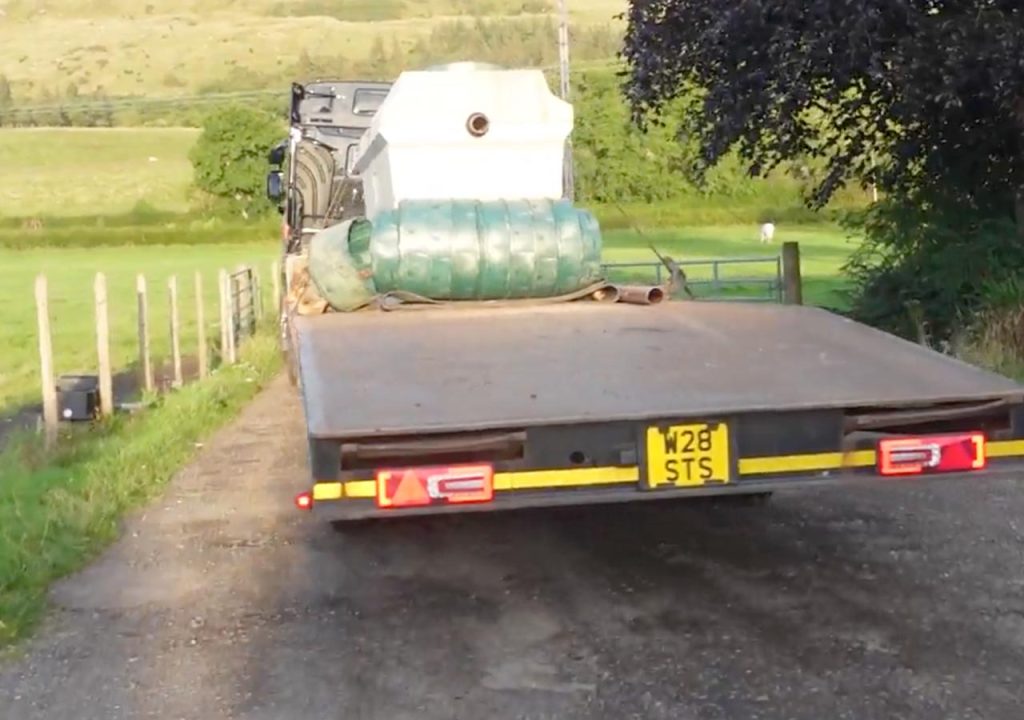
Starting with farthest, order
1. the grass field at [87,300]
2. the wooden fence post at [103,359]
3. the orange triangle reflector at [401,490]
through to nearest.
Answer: the grass field at [87,300] < the wooden fence post at [103,359] < the orange triangle reflector at [401,490]

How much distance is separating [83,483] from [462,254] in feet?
8.96

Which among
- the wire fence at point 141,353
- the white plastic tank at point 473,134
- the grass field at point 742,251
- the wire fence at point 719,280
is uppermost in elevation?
the white plastic tank at point 473,134

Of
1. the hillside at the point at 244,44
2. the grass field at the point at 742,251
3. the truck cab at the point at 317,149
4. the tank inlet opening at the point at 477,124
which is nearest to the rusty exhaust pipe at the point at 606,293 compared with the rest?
the tank inlet opening at the point at 477,124

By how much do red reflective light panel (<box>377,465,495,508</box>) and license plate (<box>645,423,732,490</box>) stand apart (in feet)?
1.80

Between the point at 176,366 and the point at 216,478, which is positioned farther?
the point at 176,366

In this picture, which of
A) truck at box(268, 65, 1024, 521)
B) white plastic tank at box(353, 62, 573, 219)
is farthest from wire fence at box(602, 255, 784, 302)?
truck at box(268, 65, 1024, 521)

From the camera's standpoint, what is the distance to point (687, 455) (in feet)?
16.7

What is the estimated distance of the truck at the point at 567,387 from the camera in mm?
4996

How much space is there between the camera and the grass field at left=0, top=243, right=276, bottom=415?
20.2 metres

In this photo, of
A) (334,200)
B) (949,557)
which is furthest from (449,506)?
(334,200)

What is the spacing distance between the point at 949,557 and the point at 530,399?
7.97 feet

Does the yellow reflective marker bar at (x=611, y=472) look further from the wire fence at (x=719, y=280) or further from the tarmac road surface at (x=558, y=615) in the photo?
the wire fence at (x=719, y=280)

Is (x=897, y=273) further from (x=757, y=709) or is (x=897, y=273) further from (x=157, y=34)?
(x=157, y=34)

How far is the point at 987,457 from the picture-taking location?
207 inches
